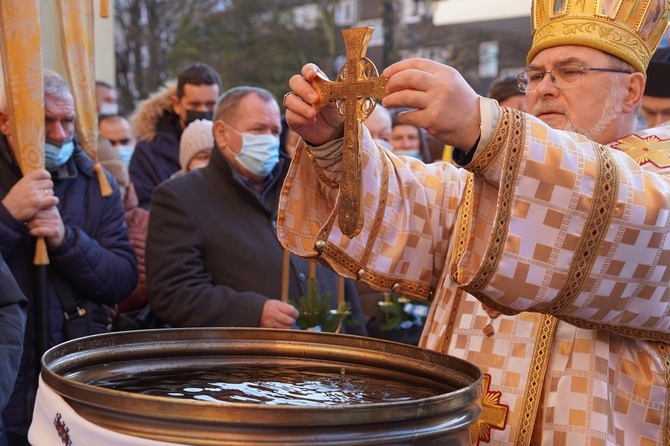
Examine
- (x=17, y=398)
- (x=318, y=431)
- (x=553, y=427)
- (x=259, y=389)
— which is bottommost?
(x=17, y=398)

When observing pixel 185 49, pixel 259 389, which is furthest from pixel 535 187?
pixel 185 49

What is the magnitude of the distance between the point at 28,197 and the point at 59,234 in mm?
240

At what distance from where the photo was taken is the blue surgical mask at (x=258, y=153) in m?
4.80

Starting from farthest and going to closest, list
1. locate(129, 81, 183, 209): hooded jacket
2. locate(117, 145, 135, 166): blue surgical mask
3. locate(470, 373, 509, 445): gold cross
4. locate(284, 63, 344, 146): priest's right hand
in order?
locate(117, 145, 135, 166): blue surgical mask → locate(129, 81, 183, 209): hooded jacket → locate(470, 373, 509, 445): gold cross → locate(284, 63, 344, 146): priest's right hand

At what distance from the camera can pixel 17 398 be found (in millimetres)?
3971

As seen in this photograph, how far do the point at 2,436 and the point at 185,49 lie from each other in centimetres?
1679

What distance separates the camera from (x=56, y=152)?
438cm

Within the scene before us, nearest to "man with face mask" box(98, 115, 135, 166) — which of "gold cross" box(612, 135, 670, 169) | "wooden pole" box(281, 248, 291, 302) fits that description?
"wooden pole" box(281, 248, 291, 302)

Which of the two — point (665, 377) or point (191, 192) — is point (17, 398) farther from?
Answer: point (665, 377)

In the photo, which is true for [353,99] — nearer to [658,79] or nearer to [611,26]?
[611,26]

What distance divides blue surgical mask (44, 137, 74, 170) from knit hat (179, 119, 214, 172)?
3.98 feet

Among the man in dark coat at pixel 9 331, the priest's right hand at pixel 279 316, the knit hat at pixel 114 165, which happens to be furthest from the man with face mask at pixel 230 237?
the man in dark coat at pixel 9 331

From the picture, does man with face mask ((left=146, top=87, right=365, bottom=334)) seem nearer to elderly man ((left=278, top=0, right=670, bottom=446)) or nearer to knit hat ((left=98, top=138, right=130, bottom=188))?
knit hat ((left=98, top=138, right=130, bottom=188))

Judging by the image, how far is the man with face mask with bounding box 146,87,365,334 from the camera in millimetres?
4391
